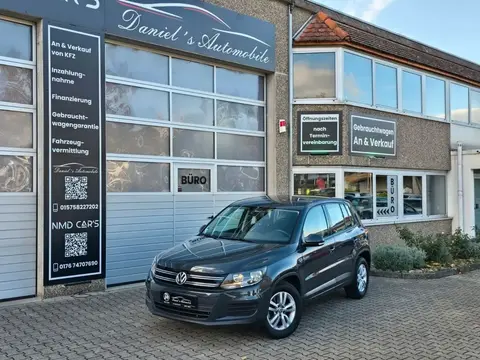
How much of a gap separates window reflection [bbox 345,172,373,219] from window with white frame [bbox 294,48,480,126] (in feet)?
6.24

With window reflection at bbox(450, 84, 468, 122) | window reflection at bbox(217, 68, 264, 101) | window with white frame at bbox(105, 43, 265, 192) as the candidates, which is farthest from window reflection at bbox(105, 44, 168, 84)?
window reflection at bbox(450, 84, 468, 122)

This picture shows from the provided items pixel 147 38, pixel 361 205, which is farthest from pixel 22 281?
pixel 361 205

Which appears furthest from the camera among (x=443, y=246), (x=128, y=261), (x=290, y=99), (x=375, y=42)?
(x=375, y=42)

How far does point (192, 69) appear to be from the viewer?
32.8ft

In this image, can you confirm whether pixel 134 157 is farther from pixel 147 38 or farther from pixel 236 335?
pixel 236 335

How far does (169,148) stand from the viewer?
9.55 metres

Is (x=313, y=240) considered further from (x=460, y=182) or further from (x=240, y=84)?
(x=460, y=182)

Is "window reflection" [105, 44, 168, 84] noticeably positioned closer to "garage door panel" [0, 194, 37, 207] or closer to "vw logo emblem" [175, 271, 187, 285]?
"garage door panel" [0, 194, 37, 207]

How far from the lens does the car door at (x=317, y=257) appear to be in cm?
605

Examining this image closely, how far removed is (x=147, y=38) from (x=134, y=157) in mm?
2263

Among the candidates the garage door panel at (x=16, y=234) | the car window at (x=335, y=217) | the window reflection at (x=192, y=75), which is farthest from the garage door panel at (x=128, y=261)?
the car window at (x=335, y=217)

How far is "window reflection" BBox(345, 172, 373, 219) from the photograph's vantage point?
1212 cm

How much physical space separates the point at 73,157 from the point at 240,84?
463cm

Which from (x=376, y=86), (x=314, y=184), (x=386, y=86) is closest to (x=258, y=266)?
(x=314, y=184)
